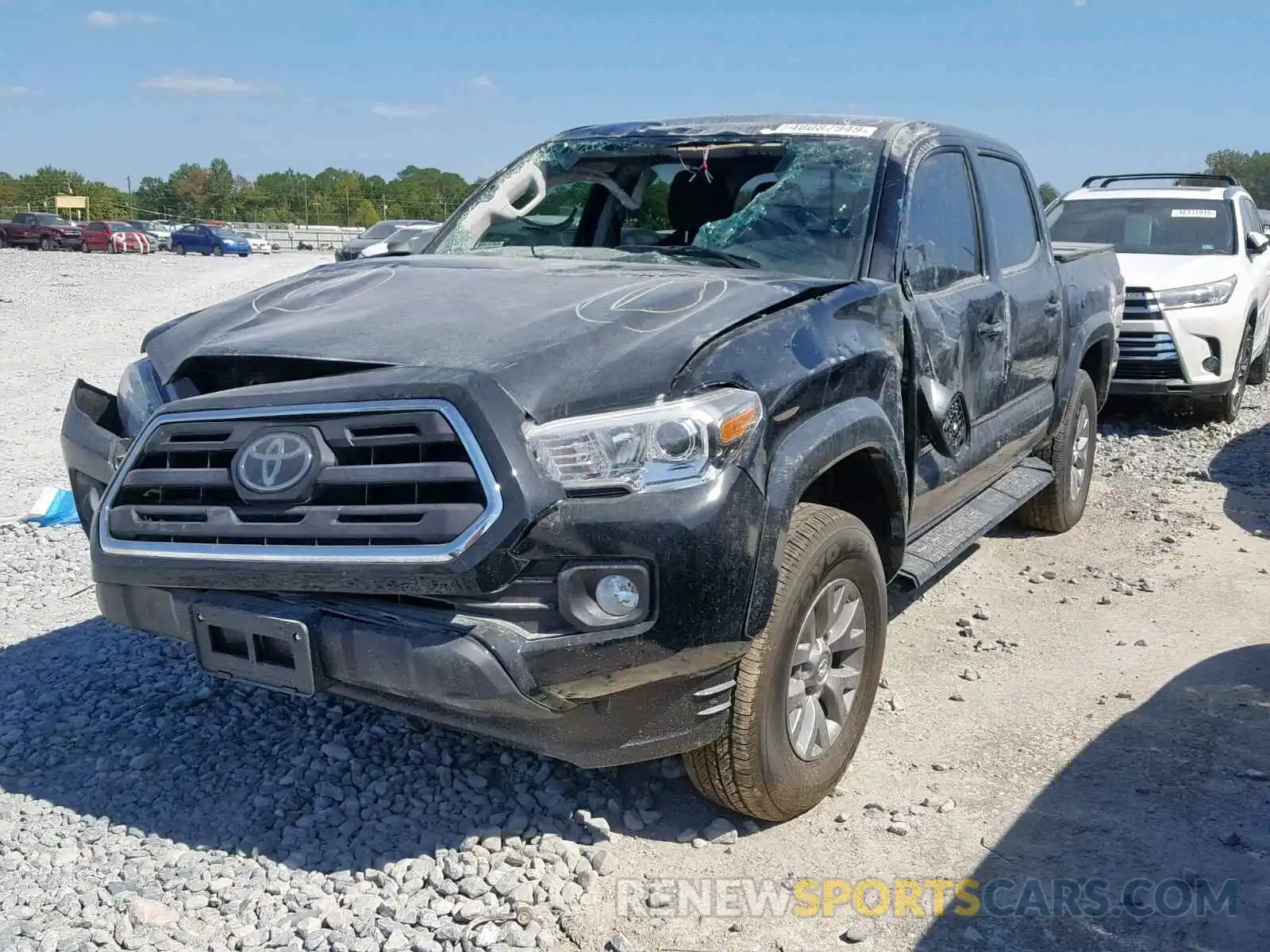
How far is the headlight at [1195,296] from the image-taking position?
29.2 ft

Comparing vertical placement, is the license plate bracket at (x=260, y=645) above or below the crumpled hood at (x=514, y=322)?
below

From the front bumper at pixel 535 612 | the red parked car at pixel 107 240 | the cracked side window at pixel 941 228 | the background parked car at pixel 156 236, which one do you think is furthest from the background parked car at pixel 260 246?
the front bumper at pixel 535 612

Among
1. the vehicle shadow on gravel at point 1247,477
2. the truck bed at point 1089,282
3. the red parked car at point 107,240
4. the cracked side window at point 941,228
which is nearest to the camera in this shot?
the cracked side window at point 941,228

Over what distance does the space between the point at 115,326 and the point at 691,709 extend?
14955 mm

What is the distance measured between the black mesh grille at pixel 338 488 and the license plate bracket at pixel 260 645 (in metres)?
0.17

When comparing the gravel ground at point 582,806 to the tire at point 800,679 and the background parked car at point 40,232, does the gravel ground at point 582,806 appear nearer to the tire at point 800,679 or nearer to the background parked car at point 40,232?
the tire at point 800,679

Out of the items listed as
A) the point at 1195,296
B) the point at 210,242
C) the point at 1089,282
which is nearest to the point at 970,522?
the point at 1089,282

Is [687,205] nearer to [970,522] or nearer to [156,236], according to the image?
[970,522]

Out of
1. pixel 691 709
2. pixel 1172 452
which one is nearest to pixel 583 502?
pixel 691 709

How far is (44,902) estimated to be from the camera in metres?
2.83

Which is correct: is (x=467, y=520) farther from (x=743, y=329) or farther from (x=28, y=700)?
(x=28, y=700)

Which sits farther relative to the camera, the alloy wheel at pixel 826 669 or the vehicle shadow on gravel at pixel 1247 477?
the vehicle shadow on gravel at pixel 1247 477

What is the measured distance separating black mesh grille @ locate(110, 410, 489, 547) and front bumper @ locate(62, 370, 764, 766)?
67mm

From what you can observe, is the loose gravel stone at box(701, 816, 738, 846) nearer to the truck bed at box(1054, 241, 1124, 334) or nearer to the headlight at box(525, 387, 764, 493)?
the headlight at box(525, 387, 764, 493)
